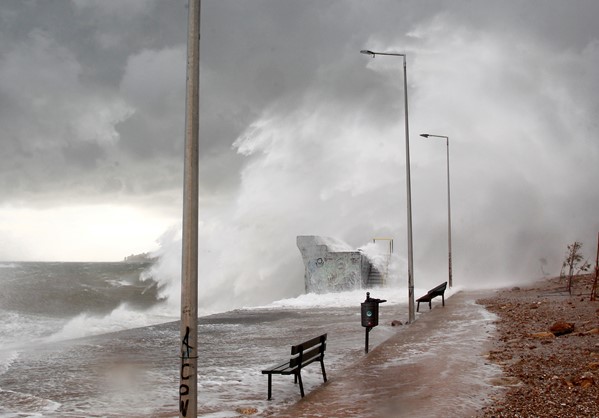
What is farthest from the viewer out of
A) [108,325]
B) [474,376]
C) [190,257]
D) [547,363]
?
[108,325]

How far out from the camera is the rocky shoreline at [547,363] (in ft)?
23.1

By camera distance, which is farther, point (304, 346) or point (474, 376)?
point (474, 376)

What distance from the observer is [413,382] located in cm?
906

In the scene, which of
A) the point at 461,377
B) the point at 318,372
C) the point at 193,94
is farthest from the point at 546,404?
the point at 193,94

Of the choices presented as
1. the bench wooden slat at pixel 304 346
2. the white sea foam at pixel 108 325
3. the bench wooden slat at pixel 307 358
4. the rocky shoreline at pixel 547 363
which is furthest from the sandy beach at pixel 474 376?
the white sea foam at pixel 108 325

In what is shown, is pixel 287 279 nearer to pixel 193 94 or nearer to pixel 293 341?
pixel 293 341

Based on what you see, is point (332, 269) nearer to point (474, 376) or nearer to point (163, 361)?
point (163, 361)

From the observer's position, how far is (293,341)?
1534cm

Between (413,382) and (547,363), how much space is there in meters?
2.43

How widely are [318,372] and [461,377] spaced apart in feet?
8.27

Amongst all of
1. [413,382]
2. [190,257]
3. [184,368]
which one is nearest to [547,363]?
[413,382]

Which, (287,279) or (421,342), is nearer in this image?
(421,342)

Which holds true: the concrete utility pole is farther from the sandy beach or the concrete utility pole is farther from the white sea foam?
the white sea foam

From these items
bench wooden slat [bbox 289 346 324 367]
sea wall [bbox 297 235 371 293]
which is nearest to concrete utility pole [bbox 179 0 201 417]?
bench wooden slat [bbox 289 346 324 367]
